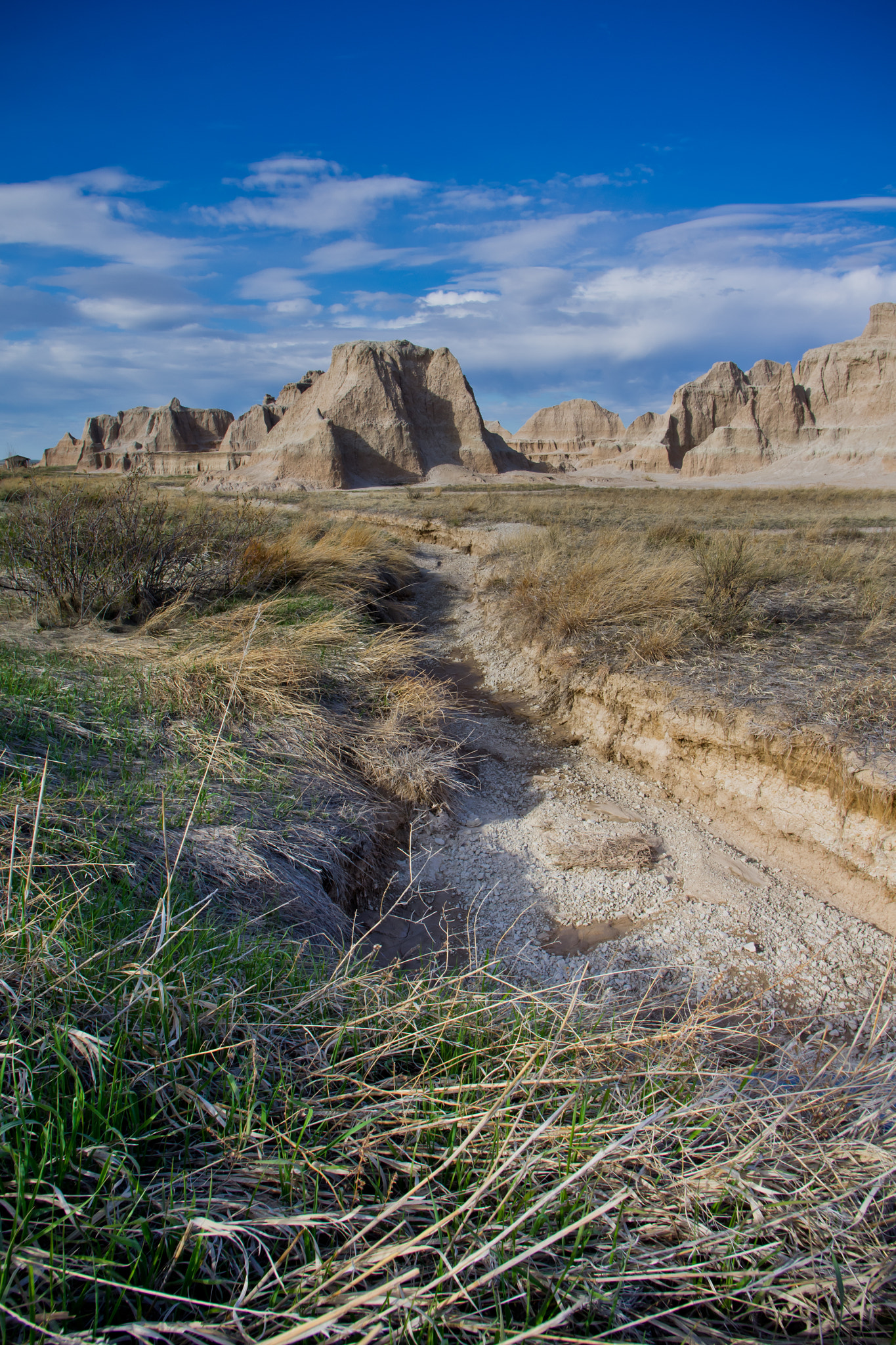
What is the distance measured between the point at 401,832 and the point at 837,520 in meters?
16.8

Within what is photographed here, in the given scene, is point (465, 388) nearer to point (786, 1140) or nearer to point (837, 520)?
point (837, 520)

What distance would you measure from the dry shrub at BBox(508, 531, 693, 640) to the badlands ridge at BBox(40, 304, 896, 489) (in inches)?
1352

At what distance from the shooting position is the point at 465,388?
45.4 m

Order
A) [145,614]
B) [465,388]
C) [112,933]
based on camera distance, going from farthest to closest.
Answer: [465,388], [145,614], [112,933]

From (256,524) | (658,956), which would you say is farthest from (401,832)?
(256,524)

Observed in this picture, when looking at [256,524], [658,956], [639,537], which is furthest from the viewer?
[639,537]

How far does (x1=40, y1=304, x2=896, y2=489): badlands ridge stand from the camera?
42.6 m

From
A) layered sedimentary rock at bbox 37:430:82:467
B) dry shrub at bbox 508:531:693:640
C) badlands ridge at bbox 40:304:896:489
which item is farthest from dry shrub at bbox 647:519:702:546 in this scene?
layered sedimentary rock at bbox 37:430:82:467

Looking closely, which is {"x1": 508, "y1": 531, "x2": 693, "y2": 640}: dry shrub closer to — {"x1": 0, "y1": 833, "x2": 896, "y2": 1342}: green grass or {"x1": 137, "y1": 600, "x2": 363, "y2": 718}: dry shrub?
{"x1": 137, "y1": 600, "x2": 363, "y2": 718}: dry shrub

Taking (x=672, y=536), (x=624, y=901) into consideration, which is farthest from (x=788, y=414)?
(x=624, y=901)

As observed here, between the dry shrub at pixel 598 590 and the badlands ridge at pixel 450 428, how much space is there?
113 feet

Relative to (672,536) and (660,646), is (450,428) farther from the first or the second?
(660,646)

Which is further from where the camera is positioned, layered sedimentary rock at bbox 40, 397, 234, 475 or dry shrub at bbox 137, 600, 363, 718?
layered sedimentary rock at bbox 40, 397, 234, 475

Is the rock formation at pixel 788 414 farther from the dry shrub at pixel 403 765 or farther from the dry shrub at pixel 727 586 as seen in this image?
the dry shrub at pixel 403 765
